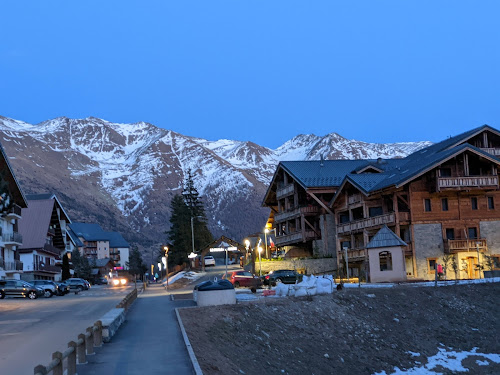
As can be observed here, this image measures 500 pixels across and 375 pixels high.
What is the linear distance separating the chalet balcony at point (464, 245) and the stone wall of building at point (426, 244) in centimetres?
69

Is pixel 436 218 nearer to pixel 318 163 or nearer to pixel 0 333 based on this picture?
pixel 318 163

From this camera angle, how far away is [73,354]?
14289 mm

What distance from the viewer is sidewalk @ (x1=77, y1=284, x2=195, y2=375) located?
15.9m

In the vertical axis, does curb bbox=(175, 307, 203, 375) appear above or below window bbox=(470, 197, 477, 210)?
below

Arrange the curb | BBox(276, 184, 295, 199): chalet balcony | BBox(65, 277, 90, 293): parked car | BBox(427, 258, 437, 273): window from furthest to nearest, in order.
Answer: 1. BBox(276, 184, 295, 199): chalet balcony
2. BBox(65, 277, 90, 293): parked car
3. BBox(427, 258, 437, 273): window
4. the curb

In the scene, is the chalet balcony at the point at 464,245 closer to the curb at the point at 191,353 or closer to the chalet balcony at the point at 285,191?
the chalet balcony at the point at 285,191

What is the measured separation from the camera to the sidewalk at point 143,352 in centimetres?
1591

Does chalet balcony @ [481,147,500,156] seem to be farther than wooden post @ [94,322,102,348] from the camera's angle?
Yes

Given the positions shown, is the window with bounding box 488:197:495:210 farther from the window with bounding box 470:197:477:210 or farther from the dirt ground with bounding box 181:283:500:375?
the dirt ground with bounding box 181:283:500:375

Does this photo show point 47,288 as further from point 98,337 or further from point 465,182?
point 98,337

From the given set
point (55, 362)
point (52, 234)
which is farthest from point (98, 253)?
point (55, 362)

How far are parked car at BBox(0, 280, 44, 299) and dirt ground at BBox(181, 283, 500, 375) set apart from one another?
28512mm

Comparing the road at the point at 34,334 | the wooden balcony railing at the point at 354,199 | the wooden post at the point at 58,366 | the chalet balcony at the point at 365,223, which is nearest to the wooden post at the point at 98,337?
the road at the point at 34,334

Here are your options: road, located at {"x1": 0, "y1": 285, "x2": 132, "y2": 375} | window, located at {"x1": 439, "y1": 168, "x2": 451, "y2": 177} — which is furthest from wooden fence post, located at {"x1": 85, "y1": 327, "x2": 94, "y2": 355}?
window, located at {"x1": 439, "y1": 168, "x2": 451, "y2": 177}
